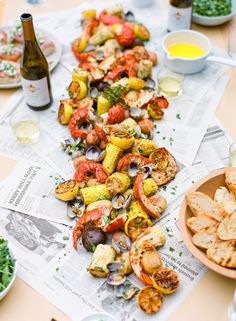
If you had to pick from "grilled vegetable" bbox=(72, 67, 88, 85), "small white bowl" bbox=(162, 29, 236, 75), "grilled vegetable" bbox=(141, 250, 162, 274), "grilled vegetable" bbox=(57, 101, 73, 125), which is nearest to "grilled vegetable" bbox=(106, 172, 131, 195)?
"grilled vegetable" bbox=(141, 250, 162, 274)

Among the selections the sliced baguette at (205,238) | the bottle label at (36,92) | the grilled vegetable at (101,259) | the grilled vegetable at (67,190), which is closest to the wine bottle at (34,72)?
the bottle label at (36,92)

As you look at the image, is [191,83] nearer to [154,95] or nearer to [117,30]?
[154,95]

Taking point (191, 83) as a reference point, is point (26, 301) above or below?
below

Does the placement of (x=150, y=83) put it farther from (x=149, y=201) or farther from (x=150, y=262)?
(x=150, y=262)

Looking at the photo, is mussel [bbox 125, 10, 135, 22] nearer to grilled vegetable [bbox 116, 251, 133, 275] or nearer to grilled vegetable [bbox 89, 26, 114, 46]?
grilled vegetable [bbox 89, 26, 114, 46]

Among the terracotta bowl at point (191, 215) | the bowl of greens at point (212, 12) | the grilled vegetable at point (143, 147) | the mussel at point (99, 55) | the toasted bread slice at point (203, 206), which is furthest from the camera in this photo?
the bowl of greens at point (212, 12)

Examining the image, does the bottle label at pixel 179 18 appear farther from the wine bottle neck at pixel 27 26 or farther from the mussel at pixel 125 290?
the mussel at pixel 125 290

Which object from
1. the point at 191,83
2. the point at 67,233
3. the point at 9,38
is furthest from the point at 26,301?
the point at 9,38
